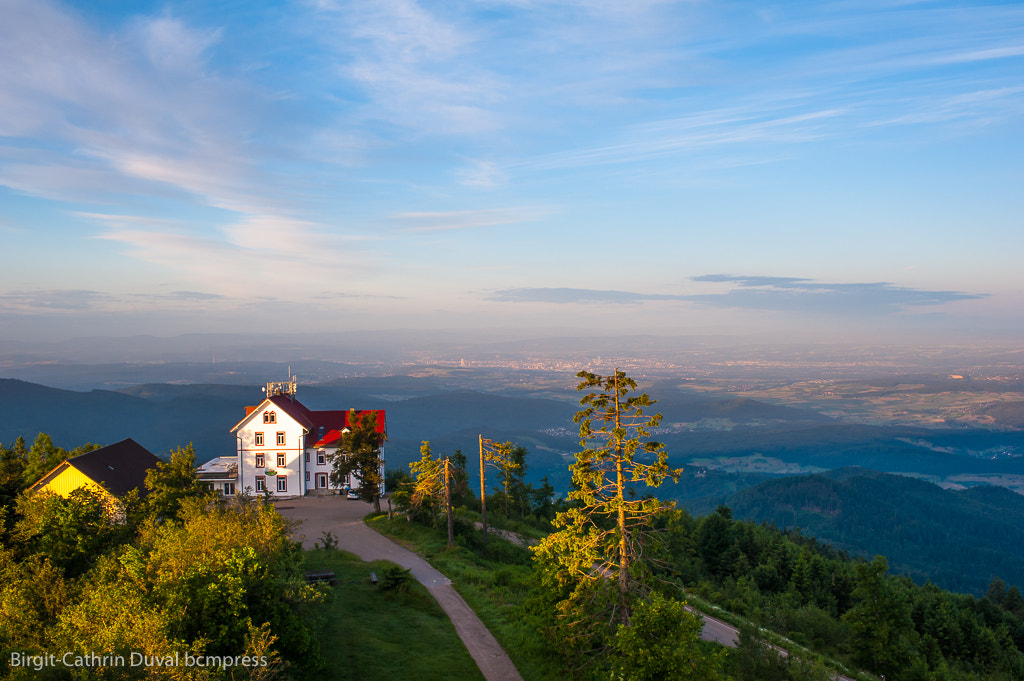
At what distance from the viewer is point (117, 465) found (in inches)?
1871

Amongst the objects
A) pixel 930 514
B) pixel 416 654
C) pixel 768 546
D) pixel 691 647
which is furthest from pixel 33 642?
pixel 930 514

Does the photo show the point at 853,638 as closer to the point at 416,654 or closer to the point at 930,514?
the point at 416,654

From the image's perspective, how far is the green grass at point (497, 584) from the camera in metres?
24.6

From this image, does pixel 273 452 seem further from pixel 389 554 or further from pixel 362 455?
pixel 389 554

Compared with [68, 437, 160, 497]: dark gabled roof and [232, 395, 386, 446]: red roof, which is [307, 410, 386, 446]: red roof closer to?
[232, 395, 386, 446]: red roof

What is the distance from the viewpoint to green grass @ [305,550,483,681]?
23.4 m

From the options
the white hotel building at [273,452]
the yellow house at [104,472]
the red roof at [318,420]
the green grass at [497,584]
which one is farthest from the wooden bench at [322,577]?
the red roof at [318,420]

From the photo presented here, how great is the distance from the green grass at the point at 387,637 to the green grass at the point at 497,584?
222 cm

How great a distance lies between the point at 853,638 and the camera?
39688 mm

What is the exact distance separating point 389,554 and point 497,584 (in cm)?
1025

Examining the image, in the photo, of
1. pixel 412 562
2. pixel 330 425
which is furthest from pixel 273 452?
pixel 412 562

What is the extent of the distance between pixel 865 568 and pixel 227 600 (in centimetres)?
3950

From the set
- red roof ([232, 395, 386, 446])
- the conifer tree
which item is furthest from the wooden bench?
red roof ([232, 395, 386, 446])

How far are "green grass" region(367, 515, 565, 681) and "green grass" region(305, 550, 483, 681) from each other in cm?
222
